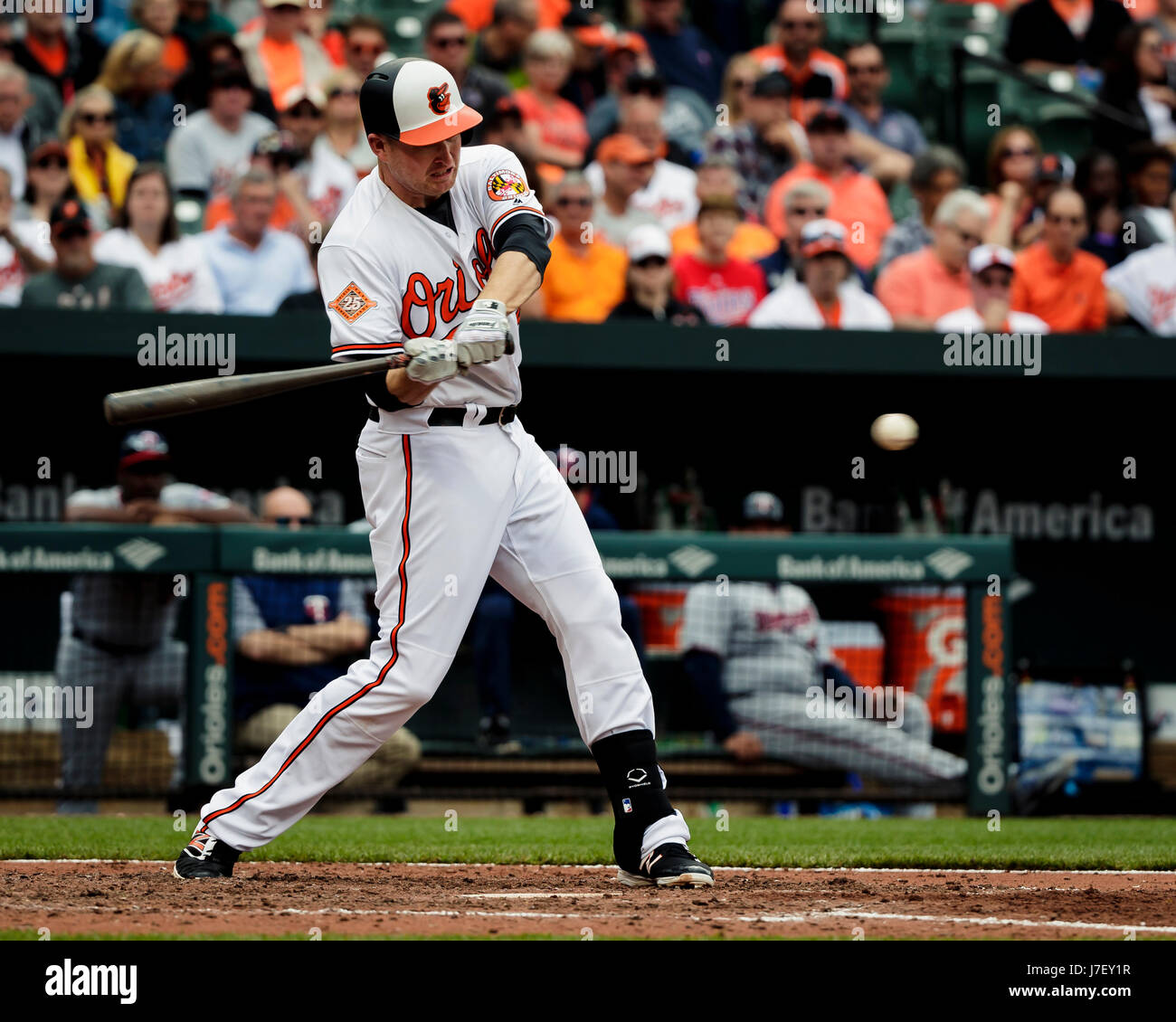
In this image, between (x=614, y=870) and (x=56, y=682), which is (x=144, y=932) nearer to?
(x=614, y=870)

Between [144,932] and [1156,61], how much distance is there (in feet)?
31.9

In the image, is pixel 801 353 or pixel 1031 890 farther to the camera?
pixel 801 353

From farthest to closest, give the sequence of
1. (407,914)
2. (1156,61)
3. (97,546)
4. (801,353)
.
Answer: (1156,61)
(801,353)
(97,546)
(407,914)

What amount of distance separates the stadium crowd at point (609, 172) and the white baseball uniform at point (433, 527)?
4.12 meters

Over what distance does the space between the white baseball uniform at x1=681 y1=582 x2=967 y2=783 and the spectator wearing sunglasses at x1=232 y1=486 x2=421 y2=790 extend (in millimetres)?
1313

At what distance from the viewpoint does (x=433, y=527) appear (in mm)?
4121

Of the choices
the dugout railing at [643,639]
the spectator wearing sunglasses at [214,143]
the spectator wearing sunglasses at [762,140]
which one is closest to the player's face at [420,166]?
the dugout railing at [643,639]

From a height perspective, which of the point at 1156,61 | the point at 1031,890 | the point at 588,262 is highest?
the point at 1156,61

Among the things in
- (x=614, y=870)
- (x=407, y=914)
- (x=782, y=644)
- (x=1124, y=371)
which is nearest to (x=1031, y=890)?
(x=614, y=870)

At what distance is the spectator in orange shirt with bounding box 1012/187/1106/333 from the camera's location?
30.4ft

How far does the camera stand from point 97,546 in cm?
702

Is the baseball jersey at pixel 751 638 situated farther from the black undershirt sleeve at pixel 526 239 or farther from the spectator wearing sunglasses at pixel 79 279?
the black undershirt sleeve at pixel 526 239

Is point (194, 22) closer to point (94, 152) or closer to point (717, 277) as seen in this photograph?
point (94, 152)

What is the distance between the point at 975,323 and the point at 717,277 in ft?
4.26
